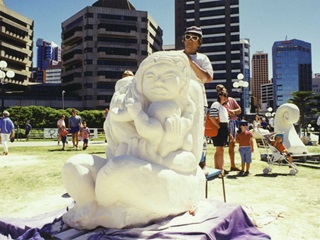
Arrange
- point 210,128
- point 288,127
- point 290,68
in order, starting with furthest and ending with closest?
point 290,68
point 288,127
point 210,128

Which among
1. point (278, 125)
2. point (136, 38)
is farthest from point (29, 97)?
point (278, 125)

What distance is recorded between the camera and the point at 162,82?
Result: 102 inches

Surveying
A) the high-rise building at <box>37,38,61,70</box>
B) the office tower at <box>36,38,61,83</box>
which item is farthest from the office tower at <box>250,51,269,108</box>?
the high-rise building at <box>37,38,61,70</box>

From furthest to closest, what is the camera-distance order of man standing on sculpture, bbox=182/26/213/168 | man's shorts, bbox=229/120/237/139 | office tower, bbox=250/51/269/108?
office tower, bbox=250/51/269/108 → man's shorts, bbox=229/120/237/139 → man standing on sculpture, bbox=182/26/213/168

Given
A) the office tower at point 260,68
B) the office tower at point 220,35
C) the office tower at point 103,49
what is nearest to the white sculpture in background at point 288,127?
the office tower at point 103,49

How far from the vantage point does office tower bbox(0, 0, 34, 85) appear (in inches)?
1858

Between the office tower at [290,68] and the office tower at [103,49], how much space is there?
7107 centimetres

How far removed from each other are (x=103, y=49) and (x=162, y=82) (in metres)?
49.6

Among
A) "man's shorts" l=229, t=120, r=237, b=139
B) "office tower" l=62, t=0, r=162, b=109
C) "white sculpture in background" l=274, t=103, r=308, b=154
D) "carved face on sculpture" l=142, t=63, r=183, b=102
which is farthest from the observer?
"office tower" l=62, t=0, r=162, b=109

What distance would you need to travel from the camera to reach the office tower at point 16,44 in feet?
155

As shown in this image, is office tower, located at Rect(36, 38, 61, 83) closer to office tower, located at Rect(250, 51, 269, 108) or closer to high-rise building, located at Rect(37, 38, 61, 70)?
high-rise building, located at Rect(37, 38, 61, 70)

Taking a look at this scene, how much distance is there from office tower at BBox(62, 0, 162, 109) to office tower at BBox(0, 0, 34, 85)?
7.17 m

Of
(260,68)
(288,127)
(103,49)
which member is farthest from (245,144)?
(260,68)

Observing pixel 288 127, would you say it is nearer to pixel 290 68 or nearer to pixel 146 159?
pixel 146 159
